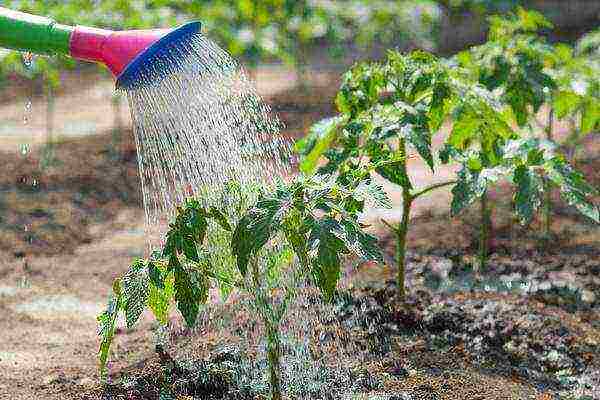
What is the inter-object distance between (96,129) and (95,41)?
522 cm

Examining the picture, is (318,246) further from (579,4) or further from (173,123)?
(579,4)

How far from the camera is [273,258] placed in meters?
3.46

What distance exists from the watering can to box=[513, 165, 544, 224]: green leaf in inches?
54.6

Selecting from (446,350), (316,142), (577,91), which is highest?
(577,91)

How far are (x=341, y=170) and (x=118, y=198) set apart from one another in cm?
319

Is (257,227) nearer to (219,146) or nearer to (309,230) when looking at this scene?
(309,230)

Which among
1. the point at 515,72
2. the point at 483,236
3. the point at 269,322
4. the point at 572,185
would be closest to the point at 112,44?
the point at 269,322

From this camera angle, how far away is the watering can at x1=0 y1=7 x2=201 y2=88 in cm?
320

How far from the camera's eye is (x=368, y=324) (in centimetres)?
423

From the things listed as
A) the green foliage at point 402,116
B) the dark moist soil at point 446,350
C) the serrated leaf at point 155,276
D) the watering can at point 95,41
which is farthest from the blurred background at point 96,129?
the green foliage at point 402,116

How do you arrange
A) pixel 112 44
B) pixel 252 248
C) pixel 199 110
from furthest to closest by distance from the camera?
pixel 199 110
pixel 112 44
pixel 252 248

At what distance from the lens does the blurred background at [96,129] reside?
198 inches

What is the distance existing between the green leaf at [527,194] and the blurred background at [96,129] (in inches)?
61.2

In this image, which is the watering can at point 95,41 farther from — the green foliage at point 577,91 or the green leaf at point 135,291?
the green foliage at point 577,91
